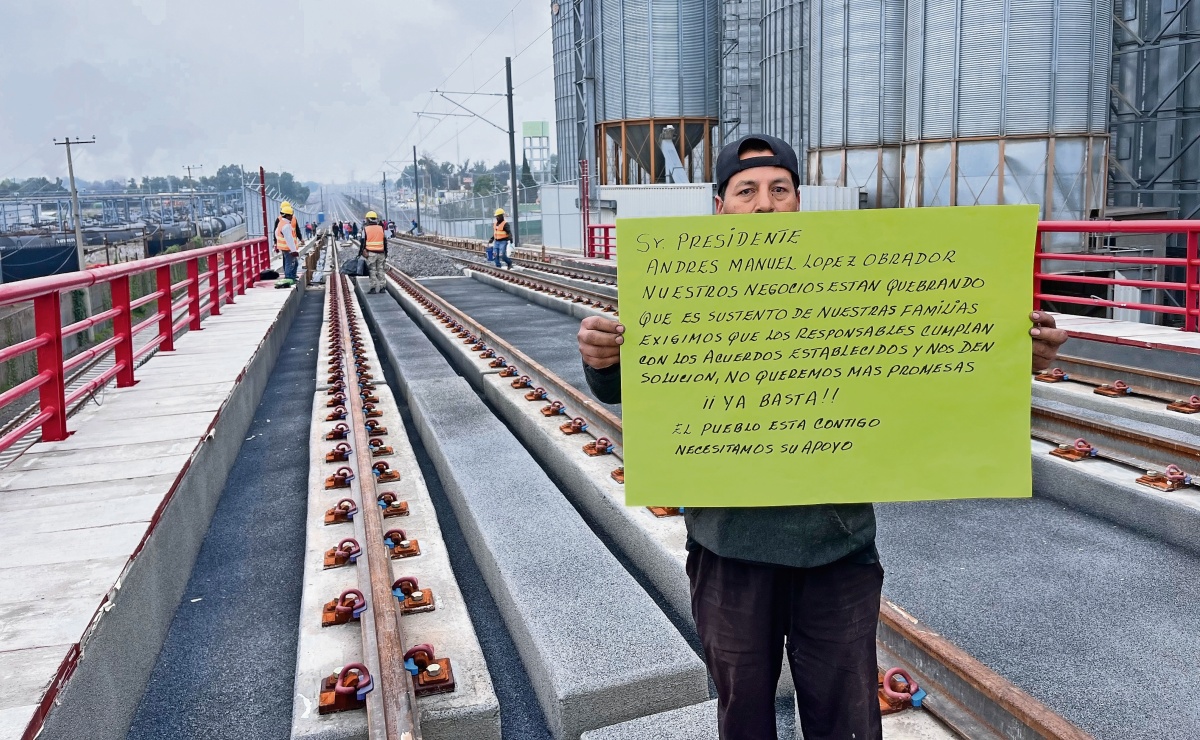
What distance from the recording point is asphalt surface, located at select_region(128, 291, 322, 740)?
3986 millimetres

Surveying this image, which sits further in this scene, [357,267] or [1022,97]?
[1022,97]

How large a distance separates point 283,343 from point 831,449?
1426 cm

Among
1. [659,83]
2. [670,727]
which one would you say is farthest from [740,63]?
[670,727]

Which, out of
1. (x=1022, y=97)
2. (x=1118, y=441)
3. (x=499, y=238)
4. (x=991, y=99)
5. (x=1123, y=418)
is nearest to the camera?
(x=1118, y=441)

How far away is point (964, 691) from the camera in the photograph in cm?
347

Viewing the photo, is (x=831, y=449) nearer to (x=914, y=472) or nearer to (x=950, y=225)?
(x=914, y=472)

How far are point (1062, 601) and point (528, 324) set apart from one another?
12179 millimetres

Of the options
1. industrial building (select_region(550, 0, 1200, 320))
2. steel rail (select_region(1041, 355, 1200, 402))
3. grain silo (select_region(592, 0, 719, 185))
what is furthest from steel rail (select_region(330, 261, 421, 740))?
grain silo (select_region(592, 0, 719, 185))

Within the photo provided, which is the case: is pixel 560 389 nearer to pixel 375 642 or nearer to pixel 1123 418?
pixel 1123 418

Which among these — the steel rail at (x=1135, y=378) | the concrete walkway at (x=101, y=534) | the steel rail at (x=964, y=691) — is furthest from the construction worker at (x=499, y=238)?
the steel rail at (x=964, y=691)

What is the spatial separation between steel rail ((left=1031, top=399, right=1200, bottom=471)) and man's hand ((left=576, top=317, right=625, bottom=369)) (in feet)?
16.1

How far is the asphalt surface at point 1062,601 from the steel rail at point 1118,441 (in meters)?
0.62

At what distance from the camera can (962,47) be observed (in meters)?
24.9

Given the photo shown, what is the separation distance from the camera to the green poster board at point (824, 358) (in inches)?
89.3
